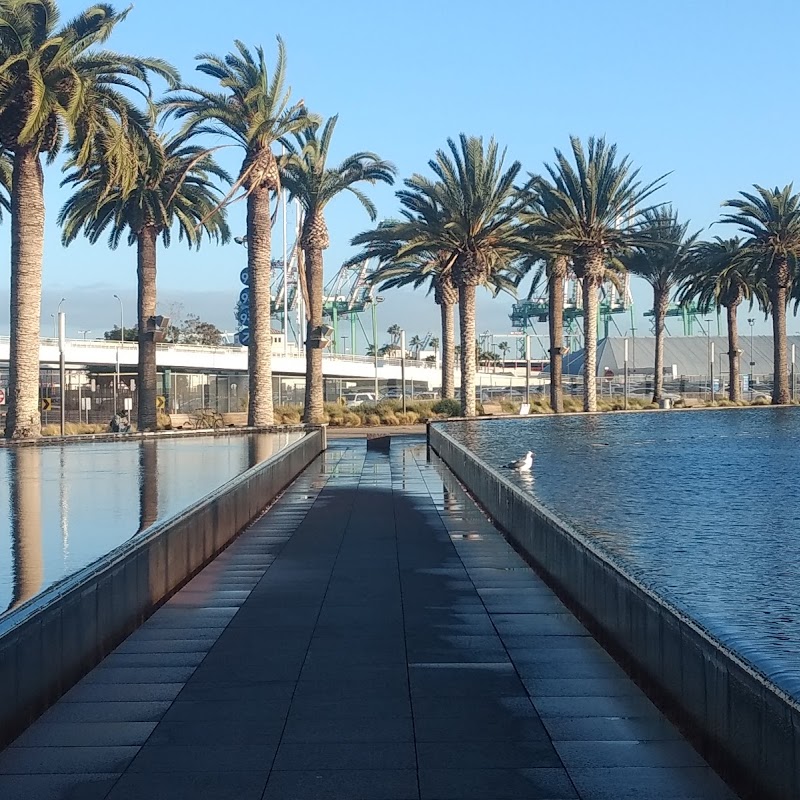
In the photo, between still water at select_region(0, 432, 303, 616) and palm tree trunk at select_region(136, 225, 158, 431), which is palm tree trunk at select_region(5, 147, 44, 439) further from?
palm tree trunk at select_region(136, 225, 158, 431)

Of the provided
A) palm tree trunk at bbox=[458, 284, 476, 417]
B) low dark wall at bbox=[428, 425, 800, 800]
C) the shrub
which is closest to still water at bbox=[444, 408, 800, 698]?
low dark wall at bbox=[428, 425, 800, 800]

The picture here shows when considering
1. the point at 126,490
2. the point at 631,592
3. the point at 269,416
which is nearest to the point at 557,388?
the point at 269,416

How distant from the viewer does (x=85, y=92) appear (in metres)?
26.5

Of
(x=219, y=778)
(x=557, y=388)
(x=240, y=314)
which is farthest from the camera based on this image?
(x=240, y=314)

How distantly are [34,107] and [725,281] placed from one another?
3745 cm

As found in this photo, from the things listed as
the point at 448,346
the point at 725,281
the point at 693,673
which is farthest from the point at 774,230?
the point at 693,673

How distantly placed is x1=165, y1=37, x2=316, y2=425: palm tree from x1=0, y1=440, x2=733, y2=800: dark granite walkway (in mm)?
23830

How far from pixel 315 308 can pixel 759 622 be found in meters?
32.3

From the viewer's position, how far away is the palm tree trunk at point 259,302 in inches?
1336

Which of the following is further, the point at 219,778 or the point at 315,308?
the point at 315,308

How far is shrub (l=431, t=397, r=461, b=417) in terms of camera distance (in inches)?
1855

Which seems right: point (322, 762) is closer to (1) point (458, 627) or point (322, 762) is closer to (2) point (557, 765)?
(2) point (557, 765)

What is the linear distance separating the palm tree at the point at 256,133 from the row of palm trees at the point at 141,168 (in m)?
0.04

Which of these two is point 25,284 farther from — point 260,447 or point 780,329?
point 780,329
